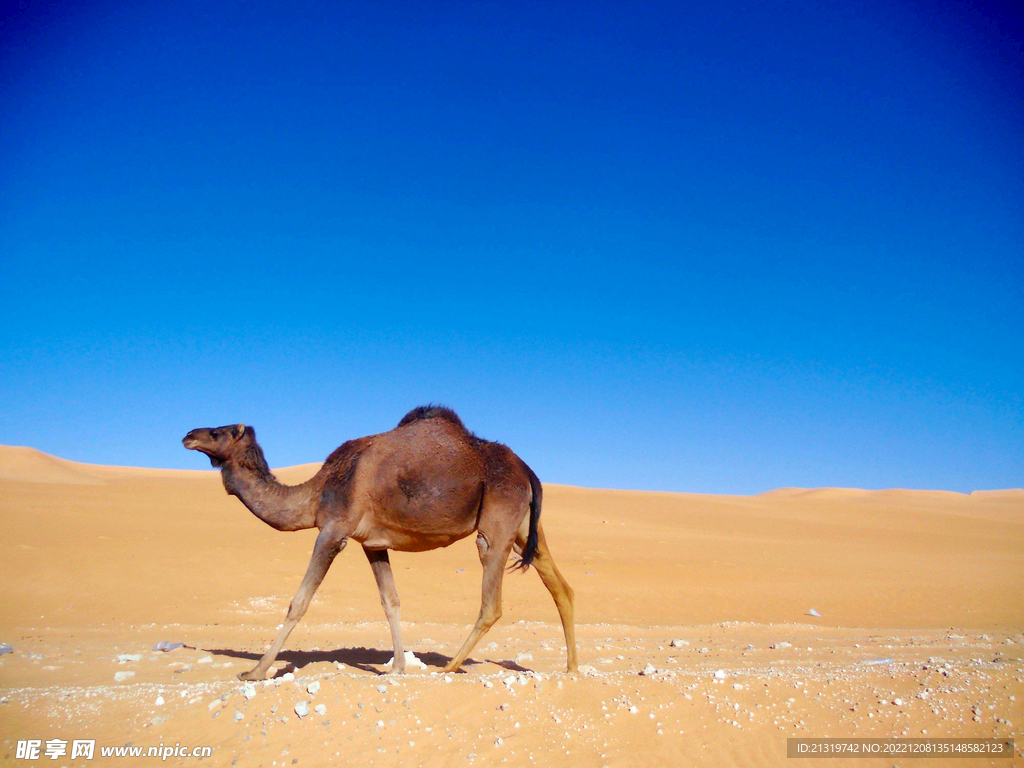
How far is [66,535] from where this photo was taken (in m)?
17.6

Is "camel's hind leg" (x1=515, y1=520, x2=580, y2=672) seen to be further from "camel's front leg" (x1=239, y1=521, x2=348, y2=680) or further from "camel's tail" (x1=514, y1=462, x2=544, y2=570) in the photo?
"camel's front leg" (x1=239, y1=521, x2=348, y2=680)

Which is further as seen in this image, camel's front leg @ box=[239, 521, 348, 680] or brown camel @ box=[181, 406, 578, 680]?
brown camel @ box=[181, 406, 578, 680]

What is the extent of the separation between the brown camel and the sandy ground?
3.41 ft

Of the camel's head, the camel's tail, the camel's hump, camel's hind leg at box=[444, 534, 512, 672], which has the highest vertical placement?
the camel's hump

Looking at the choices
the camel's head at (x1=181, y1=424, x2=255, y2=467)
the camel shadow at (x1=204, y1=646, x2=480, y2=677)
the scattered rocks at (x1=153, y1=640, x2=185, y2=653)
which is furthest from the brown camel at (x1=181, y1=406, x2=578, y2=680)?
the scattered rocks at (x1=153, y1=640, x2=185, y2=653)

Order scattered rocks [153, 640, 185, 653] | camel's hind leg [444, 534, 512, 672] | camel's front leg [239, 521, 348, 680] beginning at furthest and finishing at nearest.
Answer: scattered rocks [153, 640, 185, 653], camel's hind leg [444, 534, 512, 672], camel's front leg [239, 521, 348, 680]

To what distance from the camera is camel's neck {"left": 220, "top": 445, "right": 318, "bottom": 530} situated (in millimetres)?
7637

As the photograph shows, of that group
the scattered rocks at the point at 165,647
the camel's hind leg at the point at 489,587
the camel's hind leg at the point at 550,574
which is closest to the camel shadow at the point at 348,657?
the scattered rocks at the point at 165,647

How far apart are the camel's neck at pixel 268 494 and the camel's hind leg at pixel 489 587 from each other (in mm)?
2104

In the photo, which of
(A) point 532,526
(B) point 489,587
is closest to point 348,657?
(B) point 489,587

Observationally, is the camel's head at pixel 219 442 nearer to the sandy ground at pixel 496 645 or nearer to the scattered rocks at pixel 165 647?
the sandy ground at pixel 496 645

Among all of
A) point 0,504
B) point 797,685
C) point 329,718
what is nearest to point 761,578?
point 797,685

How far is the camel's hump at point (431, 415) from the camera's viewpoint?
8.44 meters

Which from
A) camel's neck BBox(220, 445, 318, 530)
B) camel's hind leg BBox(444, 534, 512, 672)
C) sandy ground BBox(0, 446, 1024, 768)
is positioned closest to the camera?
sandy ground BBox(0, 446, 1024, 768)
